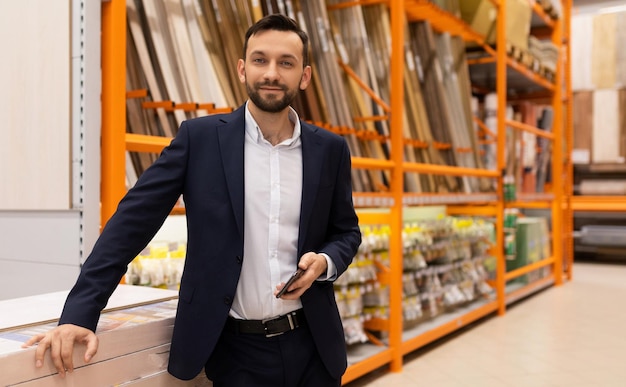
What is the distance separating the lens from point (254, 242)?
61.1 inches

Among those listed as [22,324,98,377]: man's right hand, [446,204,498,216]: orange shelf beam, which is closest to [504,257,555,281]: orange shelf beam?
[446,204,498,216]: orange shelf beam

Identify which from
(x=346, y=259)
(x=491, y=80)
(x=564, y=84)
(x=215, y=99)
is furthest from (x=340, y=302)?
(x=564, y=84)

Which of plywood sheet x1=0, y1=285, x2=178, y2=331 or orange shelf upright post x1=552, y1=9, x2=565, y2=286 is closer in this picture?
plywood sheet x1=0, y1=285, x2=178, y2=331

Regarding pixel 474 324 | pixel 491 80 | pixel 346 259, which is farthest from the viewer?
pixel 491 80

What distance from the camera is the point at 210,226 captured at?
152 centimetres

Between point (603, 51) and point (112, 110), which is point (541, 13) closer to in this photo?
point (603, 51)

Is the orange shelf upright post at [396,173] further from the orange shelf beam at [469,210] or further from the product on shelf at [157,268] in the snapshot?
the orange shelf beam at [469,210]

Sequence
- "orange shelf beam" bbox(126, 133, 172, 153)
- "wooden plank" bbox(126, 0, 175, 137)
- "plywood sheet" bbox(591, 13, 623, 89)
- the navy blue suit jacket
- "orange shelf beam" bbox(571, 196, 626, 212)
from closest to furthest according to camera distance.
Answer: the navy blue suit jacket < "orange shelf beam" bbox(126, 133, 172, 153) < "wooden plank" bbox(126, 0, 175, 137) < "orange shelf beam" bbox(571, 196, 626, 212) < "plywood sheet" bbox(591, 13, 623, 89)

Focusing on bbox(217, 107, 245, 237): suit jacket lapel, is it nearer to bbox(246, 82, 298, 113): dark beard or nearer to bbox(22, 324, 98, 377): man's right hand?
bbox(246, 82, 298, 113): dark beard

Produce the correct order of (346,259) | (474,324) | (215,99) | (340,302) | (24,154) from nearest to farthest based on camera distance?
(346,259)
(24,154)
(215,99)
(340,302)
(474,324)

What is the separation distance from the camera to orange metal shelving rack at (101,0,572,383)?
204 cm

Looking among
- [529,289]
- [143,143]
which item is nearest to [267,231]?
[143,143]

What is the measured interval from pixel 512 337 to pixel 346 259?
3.58 meters

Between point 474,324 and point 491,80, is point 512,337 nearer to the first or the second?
point 474,324
